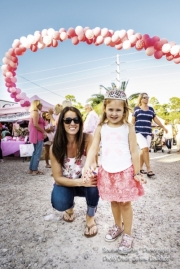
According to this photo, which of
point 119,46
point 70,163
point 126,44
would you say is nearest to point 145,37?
point 126,44

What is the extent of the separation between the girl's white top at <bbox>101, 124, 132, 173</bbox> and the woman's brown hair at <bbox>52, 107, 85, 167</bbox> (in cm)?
38

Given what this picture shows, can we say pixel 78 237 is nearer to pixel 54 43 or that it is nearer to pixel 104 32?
pixel 104 32

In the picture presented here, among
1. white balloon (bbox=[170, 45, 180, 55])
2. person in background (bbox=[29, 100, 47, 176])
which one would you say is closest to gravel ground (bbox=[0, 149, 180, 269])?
person in background (bbox=[29, 100, 47, 176])

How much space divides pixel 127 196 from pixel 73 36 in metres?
5.69

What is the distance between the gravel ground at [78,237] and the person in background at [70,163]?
225 millimetres

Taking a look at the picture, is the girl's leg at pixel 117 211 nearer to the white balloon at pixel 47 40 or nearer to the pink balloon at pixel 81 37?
the pink balloon at pixel 81 37

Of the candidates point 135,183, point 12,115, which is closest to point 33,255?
Result: point 135,183

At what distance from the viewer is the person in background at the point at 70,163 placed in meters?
2.00

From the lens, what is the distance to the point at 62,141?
2.05m

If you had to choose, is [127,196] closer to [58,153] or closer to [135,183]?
[135,183]

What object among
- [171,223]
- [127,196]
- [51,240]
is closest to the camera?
[127,196]

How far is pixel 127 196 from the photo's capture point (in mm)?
1659

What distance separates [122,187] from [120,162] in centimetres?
19

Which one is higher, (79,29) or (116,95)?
(79,29)
